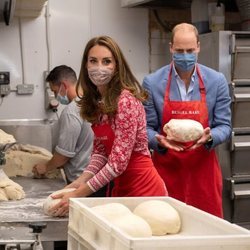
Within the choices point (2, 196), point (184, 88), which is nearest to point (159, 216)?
point (2, 196)

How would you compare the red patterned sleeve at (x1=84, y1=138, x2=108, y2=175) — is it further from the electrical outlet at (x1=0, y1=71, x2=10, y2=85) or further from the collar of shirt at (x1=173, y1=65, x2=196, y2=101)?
the electrical outlet at (x1=0, y1=71, x2=10, y2=85)

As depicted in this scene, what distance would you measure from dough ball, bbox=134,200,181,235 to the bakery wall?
A: 278cm

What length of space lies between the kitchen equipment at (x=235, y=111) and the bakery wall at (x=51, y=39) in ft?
2.68

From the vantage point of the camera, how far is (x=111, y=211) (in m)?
1.15

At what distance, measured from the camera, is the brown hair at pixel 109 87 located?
1893 millimetres

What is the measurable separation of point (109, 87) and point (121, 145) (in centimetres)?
26

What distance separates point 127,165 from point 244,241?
3.22 ft

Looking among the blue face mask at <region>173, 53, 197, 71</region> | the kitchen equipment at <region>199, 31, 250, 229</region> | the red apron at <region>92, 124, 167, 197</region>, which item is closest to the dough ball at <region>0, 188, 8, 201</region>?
the red apron at <region>92, 124, 167, 197</region>

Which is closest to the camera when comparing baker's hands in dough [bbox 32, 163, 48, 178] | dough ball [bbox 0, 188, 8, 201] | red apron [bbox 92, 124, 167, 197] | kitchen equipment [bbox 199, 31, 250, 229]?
red apron [bbox 92, 124, 167, 197]

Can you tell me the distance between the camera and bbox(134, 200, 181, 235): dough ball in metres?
1.16

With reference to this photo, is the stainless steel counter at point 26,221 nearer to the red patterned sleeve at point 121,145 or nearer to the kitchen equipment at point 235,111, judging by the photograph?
the red patterned sleeve at point 121,145

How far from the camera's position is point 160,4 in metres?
4.03

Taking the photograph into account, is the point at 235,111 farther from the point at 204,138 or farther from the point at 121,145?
the point at 121,145

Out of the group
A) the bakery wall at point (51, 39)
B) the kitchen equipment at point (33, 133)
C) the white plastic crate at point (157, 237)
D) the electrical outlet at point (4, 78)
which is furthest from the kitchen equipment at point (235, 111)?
the white plastic crate at point (157, 237)
